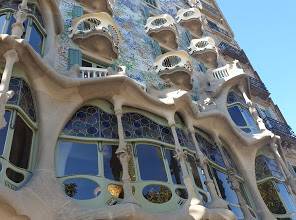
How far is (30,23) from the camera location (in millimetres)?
11297

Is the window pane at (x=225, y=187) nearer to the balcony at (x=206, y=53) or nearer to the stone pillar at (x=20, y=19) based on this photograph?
the stone pillar at (x=20, y=19)

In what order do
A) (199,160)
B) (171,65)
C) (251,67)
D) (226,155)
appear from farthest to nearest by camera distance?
1. (251,67)
2. (171,65)
3. (226,155)
4. (199,160)

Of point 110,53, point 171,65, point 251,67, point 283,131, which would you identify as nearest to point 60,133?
point 110,53

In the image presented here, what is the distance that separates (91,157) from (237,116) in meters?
7.84

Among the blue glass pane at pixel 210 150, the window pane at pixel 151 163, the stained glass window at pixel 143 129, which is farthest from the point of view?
the blue glass pane at pixel 210 150

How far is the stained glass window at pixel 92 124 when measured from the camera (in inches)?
390

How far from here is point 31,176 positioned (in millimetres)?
8375

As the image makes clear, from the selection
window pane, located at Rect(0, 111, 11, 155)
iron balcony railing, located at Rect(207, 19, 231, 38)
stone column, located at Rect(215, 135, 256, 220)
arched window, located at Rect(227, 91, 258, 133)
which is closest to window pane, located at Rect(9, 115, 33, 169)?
window pane, located at Rect(0, 111, 11, 155)

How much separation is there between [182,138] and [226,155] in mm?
2629

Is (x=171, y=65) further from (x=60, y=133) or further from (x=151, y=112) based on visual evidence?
(x=60, y=133)

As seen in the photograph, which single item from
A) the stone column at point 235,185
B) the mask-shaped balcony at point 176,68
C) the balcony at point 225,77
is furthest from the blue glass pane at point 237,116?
the stone column at point 235,185

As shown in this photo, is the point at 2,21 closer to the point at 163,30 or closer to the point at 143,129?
the point at 143,129

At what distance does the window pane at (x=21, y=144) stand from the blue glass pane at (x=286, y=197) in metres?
8.78

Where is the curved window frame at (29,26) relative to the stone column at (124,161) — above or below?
above
